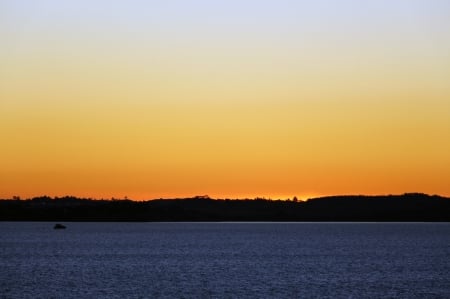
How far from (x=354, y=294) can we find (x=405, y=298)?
481 centimetres

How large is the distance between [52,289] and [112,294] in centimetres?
761

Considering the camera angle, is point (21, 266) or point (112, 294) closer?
point (112, 294)

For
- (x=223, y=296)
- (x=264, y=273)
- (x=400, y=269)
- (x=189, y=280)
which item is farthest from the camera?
(x=400, y=269)

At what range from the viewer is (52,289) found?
290ft

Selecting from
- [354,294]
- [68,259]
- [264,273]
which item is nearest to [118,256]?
[68,259]

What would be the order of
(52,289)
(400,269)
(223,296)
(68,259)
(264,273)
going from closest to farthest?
(223,296) → (52,289) → (264,273) → (400,269) → (68,259)

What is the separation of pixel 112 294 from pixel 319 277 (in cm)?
2790

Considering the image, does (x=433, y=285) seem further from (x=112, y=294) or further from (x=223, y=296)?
(x=112, y=294)

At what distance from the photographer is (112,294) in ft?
276

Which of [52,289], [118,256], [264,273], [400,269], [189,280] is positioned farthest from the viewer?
[118,256]

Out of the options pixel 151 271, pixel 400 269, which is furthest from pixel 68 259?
pixel 400 269

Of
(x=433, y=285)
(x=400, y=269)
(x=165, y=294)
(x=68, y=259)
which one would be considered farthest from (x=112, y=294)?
(x=68, y=259)

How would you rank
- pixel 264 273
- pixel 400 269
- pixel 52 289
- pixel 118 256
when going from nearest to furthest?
pixel 52 289, pixel 264 273, pixel 400 269, pixel 118 256

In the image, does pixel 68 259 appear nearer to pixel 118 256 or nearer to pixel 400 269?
pixel 118 256
